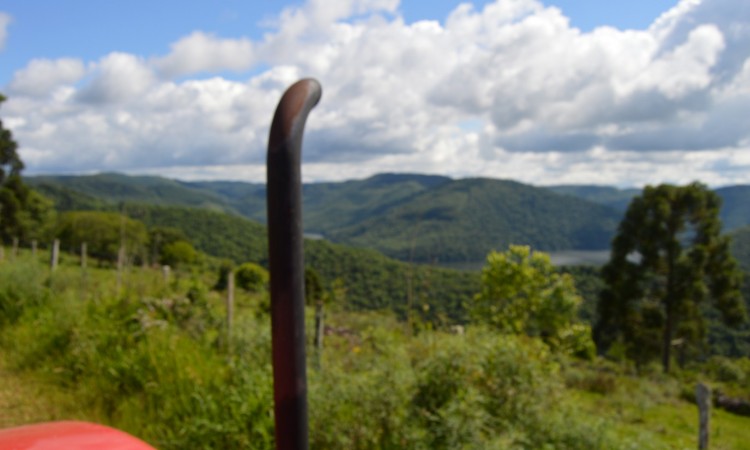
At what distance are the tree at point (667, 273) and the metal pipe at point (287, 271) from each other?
26.7 metres

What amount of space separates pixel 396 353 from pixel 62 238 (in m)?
46.1

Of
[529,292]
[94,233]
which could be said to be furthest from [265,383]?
[94,233]

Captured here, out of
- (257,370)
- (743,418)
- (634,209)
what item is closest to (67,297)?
(257,370)

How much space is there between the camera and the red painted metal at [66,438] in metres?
0.85

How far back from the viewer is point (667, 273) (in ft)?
82.2

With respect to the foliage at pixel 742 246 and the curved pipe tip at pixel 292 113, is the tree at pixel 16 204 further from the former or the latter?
the foliage at pixel 742 246

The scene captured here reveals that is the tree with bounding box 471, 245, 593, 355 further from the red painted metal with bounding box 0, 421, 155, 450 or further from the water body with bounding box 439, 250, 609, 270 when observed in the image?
the red painted metal with bounding box 0, 421, 155, 450

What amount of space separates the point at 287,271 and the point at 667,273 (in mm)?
27916

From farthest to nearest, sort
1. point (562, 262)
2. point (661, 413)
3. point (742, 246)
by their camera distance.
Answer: point (742, 246), point (562, 262), point (661, 413)

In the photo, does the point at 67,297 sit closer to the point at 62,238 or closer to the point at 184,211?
the point at 62,238

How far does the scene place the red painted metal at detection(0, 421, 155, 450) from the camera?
85cm

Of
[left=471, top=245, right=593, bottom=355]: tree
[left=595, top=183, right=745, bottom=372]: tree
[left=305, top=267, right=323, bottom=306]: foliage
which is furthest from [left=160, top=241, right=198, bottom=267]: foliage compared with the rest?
[left=471, top=245, right=593, bottom=355]: tree

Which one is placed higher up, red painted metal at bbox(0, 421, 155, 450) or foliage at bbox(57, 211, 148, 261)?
red painted metal at bbox(0, 421, 155, 450)

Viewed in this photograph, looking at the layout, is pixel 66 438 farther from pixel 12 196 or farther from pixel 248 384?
pixel 12 196
